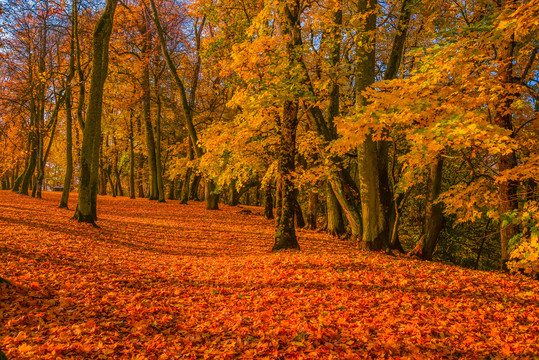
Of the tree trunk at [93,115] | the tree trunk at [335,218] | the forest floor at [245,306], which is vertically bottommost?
the forest floor at [245,306]

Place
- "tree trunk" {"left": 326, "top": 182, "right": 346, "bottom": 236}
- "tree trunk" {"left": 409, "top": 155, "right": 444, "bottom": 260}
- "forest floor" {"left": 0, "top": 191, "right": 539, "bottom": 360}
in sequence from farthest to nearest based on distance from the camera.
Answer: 1. "tree trunk" {"left": 326, "top": 182, "right": 346, "bottom": 236}
2. "tree trunk" {"left": 409, "top": 155, "right": 444, "bottom": 260}
3. "forest floor" {"left": 0, "top": 191, "right": 539, "bottom": 360}

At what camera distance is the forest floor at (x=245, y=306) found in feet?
12.5

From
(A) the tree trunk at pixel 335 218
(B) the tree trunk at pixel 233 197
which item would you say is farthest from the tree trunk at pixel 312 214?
(B) the tree trunk at pixel 233 197

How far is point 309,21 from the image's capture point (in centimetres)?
1450

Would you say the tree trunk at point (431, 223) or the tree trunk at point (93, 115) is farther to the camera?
the tree trunk at point (431, 223)

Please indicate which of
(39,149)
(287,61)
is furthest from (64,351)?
(39,149)

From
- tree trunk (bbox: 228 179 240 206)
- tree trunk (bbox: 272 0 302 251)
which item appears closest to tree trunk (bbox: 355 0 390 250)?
tree trunk (bbox: 272 0 302 251)

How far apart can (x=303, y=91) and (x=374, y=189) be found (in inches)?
150

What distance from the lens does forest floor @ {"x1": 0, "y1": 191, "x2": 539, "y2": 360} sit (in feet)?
12.5

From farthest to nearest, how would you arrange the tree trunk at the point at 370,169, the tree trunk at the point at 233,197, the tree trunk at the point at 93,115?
1. the tree trunk at the point at 233,197
2. the tree trunk at the point at 93,115
3. the tree trunk at the point at 370,169

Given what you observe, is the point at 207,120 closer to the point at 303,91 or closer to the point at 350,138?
the point at 303,91

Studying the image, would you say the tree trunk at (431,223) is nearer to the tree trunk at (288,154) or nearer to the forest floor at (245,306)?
the forest floor at (245,306)

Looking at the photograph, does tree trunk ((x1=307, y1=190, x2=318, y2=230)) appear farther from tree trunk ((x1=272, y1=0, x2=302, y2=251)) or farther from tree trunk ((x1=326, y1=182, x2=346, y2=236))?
tree trunk ((x1=272, y1=0, x2=302, y2=251))

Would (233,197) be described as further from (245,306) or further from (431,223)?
(245,306)
